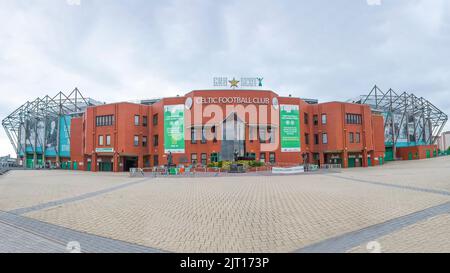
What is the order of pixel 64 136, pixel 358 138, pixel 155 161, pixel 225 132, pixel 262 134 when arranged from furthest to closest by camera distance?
pixel 64 136
pixel 358 138
pixel 155 161
pixel 262 134
pixel 225 132

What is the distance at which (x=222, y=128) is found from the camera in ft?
116

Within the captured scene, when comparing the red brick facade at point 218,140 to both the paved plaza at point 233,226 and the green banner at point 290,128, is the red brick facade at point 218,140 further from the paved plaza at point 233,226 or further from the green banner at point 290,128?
the paved plaza at point 233,226

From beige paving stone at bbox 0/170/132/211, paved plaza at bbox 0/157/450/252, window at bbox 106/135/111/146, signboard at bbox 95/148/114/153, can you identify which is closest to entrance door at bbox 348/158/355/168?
paved plaza at bbox 0/157/450/252

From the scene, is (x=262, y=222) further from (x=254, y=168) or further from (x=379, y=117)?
(x=379, y=117)

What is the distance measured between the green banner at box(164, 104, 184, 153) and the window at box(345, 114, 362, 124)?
102ft

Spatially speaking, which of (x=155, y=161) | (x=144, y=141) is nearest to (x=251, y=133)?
(x=155, y=161)

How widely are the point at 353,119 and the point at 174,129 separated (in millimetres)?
34087

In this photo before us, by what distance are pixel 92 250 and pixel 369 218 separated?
7770 mm

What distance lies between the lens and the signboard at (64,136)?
170ft

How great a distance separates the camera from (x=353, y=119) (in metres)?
41.3

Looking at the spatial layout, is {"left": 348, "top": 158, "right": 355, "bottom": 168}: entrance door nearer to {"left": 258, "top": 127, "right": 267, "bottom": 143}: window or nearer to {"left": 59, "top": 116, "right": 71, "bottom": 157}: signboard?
{"left": 258, "top": 127, "right": 267, "bottom": 143}: window

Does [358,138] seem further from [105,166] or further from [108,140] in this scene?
[105,166]
